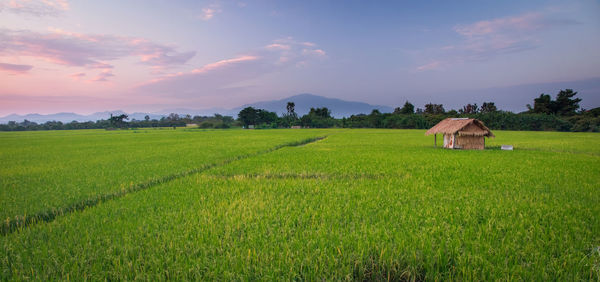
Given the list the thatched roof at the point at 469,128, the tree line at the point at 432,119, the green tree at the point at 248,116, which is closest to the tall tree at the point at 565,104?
the tree line at the point at 432,119

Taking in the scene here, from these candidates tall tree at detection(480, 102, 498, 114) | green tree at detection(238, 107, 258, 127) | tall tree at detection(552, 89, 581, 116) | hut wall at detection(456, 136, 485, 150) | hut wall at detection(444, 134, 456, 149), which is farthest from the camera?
green tree at detection(238, 107, 258, 127)

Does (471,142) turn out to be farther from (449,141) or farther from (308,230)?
(308,230)

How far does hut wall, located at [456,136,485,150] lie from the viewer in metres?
15.5

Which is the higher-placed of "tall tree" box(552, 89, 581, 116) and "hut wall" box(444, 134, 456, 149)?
"tall tree" box(552, 89, 581, 116)

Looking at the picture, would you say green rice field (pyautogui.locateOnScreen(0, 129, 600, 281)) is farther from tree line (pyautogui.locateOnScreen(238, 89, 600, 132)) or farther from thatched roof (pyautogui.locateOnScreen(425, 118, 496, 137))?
tree line (pyautogui.locateOnScreen(238, 89, 600, 132))

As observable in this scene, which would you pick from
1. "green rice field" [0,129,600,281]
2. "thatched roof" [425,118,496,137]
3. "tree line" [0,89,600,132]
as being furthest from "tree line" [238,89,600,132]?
"green rice field" [0,129,600,281]

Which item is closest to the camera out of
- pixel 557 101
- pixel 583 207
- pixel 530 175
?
pixel 583 207

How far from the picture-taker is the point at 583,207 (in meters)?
4.54

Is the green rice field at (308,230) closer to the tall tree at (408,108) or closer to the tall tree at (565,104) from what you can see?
the tall tree at (565,104)

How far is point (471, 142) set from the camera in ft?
50.9

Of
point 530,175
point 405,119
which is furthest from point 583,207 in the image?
point 405,119

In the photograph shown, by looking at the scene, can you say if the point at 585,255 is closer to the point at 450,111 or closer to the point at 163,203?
the point at 163,203

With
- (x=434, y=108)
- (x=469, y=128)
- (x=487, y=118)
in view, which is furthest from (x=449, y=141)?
(x=434, y=108)

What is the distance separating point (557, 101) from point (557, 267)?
71.4 metres
